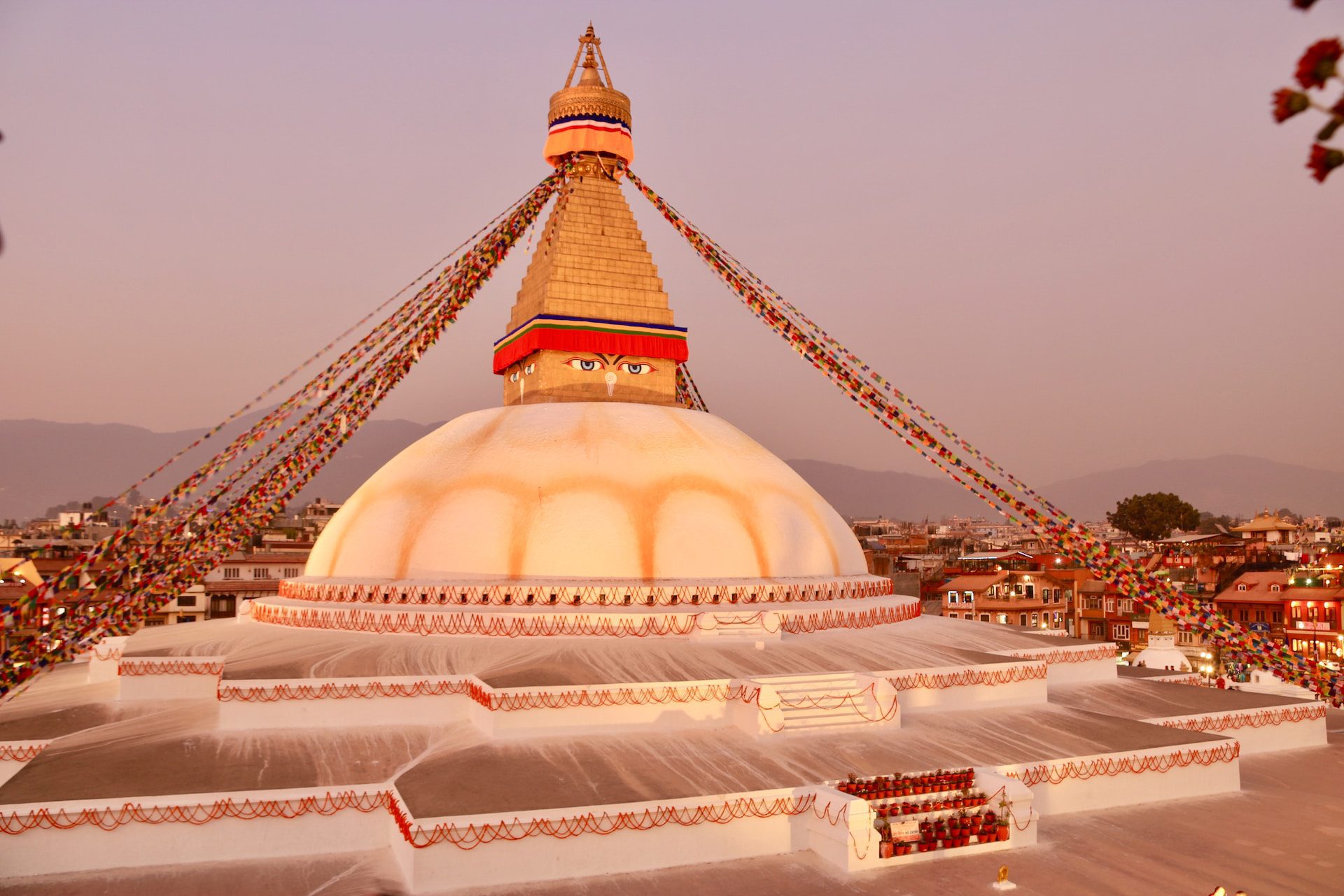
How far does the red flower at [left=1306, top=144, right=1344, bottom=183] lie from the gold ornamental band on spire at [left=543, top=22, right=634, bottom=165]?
1457 cm

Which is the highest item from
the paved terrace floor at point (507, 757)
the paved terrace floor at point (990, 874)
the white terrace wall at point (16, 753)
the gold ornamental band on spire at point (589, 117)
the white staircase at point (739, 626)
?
the gold ornamental band on spire at point (589, 117)

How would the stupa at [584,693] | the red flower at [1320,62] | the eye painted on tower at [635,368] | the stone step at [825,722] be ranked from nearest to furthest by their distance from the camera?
the red flower at [1320,62] → the stupa at [584,693] → the stone step at [825,722] → the eye painted on tower at [635,368]

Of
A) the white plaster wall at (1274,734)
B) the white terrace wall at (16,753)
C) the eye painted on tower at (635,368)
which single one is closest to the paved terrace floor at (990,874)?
the white terrace wall at (16,753)

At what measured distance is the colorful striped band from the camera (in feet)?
47.0

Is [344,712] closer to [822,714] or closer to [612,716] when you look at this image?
[612,716]

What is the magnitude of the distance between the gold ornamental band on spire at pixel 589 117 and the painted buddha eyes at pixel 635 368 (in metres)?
3.78

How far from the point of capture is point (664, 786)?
7703 mm

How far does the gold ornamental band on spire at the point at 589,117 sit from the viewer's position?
15.7 m

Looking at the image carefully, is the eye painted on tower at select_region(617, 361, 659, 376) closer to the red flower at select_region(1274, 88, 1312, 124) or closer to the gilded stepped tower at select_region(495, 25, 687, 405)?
the gilded stepped tower at select_region(495, 25, 687, 405)

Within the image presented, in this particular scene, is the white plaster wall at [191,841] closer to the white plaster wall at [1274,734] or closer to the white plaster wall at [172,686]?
the white plaster wall at [172,686]

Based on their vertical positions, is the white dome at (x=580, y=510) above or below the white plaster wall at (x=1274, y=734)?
above

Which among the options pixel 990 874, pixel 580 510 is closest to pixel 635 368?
pixel 580 510

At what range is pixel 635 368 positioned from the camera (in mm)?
14984

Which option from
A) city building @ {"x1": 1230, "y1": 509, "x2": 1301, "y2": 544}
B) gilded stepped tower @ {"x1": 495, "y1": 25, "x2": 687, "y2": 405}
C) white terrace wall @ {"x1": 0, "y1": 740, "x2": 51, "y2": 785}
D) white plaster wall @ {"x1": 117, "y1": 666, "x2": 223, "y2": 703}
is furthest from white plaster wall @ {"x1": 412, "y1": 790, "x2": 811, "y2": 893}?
city building @ {"x1": 1230, "y1": 509, "x2": 1301, "y2": 544}
